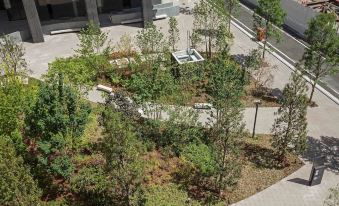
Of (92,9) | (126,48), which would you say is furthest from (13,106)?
(92,9)

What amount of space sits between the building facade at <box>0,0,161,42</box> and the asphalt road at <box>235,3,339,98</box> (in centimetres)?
975

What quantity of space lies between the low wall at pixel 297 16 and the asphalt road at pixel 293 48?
1.14 m

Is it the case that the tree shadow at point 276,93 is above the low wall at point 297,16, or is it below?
below

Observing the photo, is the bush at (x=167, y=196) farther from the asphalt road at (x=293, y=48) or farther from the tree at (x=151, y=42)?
the asphalt road at (x=293, y=48)

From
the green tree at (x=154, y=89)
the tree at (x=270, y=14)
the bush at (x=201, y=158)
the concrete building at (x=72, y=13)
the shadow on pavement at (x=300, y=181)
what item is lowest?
the shadow on pavement at (x=300, y=181)

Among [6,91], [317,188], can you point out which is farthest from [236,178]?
[6,91]

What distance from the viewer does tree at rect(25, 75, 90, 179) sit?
63.0 ft

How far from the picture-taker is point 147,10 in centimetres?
3897

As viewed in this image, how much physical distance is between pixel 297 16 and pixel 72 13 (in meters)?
23.2

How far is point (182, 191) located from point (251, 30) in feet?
76.9

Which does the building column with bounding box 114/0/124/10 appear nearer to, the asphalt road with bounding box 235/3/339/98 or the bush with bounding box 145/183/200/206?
the asphalt road with bounding box 235/3/339/98

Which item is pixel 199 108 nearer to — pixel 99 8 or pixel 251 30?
pixel 251 30

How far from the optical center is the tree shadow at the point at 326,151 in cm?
2377

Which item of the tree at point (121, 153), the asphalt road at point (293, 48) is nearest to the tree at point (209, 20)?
the asphalt road at point (293, 48)
